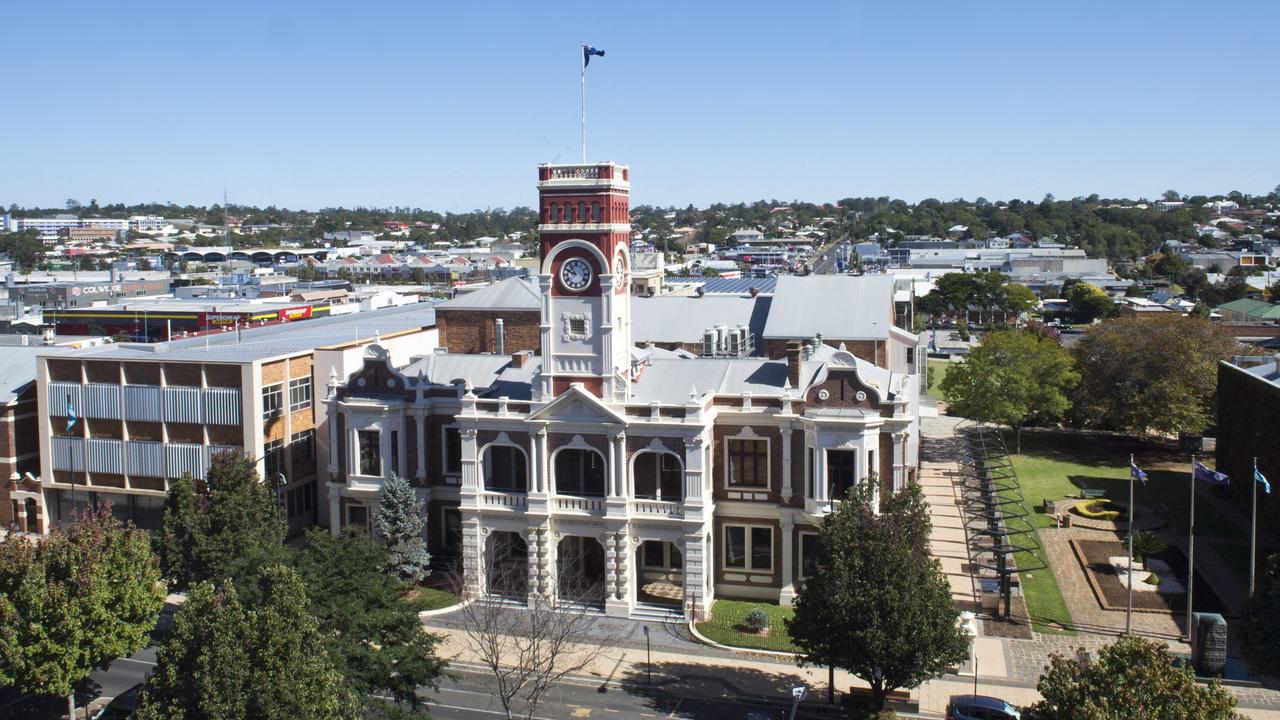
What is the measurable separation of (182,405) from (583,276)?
24.3 metres

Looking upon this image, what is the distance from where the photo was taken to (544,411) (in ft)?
157

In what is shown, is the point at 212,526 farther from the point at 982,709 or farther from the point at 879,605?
the point at 982,709

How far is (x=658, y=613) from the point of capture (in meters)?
47.2

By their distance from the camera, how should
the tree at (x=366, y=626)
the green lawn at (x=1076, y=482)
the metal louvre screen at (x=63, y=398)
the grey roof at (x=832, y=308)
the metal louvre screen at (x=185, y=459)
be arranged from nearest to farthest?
1. the tree at (x=366, y=626)
2. the green lawn at (x=1076, y=482)
3. the metal louvre screen at (x=185, y=459)
4. the metal louvre screen at (x=63, y=398)
5. the grey roof at (x=832, y=308)

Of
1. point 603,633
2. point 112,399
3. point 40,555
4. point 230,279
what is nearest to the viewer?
point 40,555

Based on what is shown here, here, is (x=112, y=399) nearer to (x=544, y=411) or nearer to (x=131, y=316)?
(x=544, y=411)

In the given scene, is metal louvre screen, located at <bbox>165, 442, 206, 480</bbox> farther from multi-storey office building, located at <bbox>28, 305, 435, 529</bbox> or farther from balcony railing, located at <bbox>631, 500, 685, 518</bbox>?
balcony railing, located at <bbox>631, 500, 685, 518</bbox>

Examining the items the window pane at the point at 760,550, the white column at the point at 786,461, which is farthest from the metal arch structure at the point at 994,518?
the window pane at the point at 760,550

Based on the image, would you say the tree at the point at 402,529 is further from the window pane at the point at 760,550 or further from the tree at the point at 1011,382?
the tree at the point at 1011,382

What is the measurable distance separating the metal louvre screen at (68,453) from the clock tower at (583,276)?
28645 mm

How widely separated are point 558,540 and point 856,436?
13.3m

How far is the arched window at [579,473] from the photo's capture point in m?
49.2

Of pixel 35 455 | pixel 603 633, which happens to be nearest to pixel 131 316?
pixel 35 455

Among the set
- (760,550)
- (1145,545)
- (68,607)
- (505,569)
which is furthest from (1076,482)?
(68,607)
